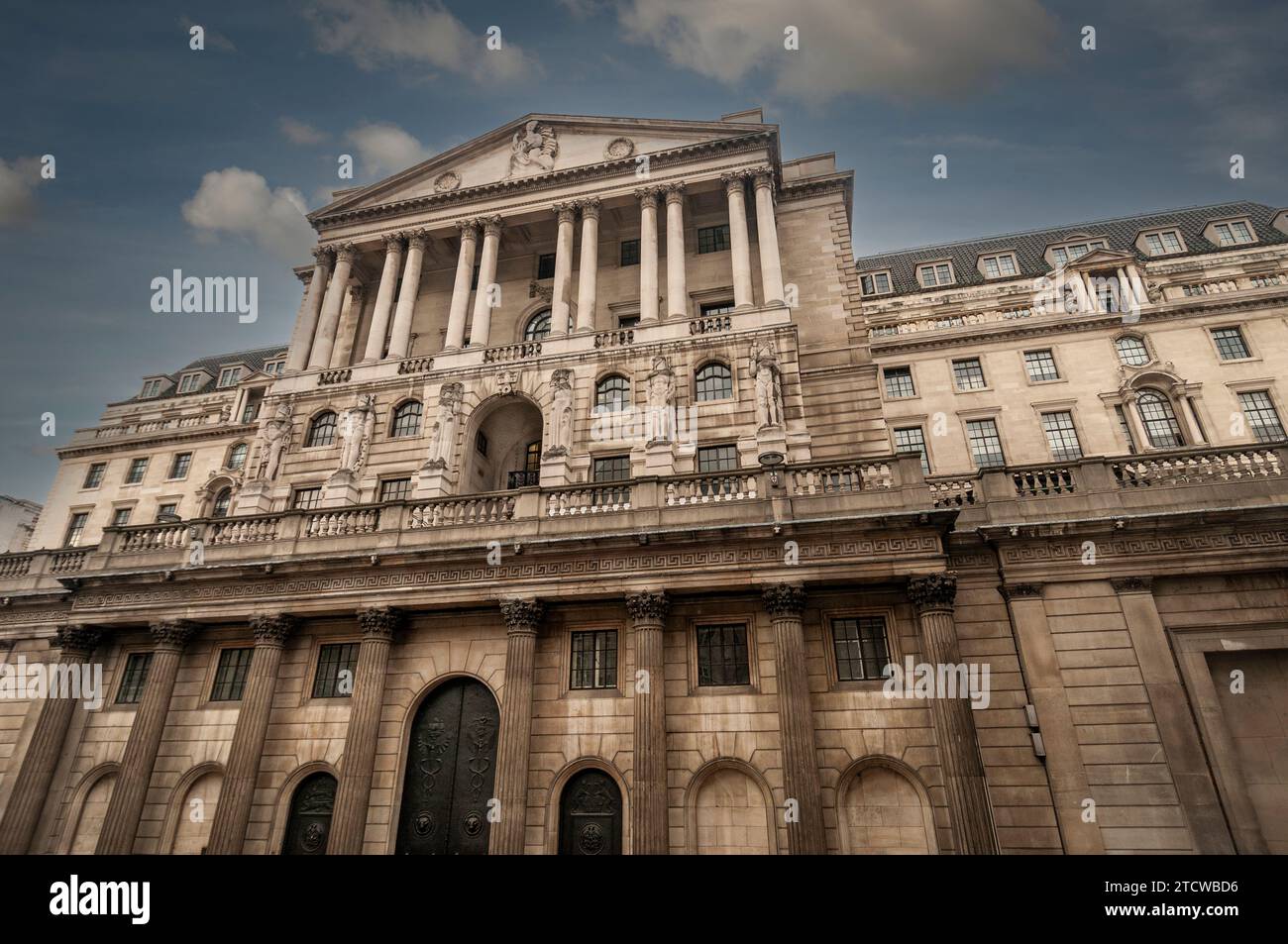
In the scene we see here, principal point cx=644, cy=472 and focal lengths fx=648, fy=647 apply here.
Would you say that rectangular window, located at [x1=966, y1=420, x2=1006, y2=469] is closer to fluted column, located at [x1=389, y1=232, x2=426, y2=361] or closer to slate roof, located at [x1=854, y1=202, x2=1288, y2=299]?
slate roof, located at [x1=854, y1=202, x2=1288, y2=299]

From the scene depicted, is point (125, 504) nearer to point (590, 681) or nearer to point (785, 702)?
point (590, 681)

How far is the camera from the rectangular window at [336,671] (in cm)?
1936

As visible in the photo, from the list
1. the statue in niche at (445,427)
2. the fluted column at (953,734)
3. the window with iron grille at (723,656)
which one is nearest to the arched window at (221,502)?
the statue in niche at (445,427)

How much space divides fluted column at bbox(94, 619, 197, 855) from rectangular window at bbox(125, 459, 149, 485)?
27.1 metres

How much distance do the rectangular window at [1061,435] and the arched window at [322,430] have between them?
32759 mm

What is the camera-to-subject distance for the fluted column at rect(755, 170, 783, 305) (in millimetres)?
23531

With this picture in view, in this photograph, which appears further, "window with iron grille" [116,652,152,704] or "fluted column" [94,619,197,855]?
"window with iron grille" [116,652,152,704]

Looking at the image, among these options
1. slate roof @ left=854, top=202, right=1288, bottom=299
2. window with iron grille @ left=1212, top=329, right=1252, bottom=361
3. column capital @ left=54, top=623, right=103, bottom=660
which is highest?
slate roof @ left=854, top=202, right=1288, bottom=299

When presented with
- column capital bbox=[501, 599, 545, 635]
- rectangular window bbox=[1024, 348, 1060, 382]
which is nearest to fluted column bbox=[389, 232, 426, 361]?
column capital bbox=[501, 599, 545, 635]

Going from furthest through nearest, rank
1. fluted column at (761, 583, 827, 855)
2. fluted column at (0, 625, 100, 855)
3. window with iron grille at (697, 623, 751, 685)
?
1. fluted column at (0, 625, 100, 855)
2. window with iron grille at (697, 623, 751, 685)
3. fluted column at (761, 583, 827, 855)

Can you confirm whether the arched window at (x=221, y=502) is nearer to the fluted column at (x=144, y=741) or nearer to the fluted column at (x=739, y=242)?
Answer: the fluted column at (x=144, y=741)

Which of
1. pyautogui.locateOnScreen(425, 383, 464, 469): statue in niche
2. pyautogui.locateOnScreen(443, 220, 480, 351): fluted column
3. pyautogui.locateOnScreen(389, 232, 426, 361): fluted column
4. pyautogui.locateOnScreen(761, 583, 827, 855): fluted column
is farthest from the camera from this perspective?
pyautogui.locateOnScreen(389, 232, 426, 361): fluted column

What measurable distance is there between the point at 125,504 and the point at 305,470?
26.0 metres

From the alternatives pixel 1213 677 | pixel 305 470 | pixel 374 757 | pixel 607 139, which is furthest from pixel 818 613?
pixel 607 139
